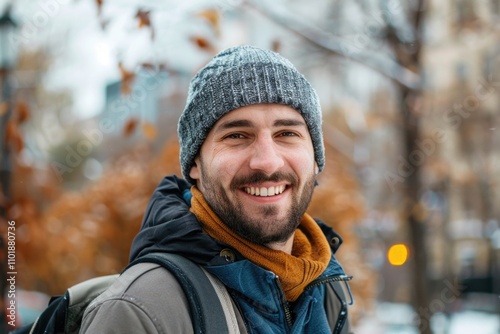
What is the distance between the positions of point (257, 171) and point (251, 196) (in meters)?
0.08

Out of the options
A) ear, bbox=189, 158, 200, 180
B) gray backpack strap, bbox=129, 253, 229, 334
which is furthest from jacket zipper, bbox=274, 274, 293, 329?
ear, bbox=189, 158, 200, 180

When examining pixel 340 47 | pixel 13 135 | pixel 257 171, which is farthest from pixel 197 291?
pixel 340 47

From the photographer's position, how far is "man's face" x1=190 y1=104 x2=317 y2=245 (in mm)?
1771

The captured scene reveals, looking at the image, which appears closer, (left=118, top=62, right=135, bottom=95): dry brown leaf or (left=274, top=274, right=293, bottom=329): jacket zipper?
(left=274, top=274, right=293, bottom=329): jacket zipper

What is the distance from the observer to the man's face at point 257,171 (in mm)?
1771

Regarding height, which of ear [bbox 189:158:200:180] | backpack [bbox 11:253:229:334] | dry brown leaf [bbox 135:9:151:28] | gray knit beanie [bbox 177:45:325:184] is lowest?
backpack [bbox 11:253:229:334]

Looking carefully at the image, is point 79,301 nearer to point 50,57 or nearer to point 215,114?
point 215,114

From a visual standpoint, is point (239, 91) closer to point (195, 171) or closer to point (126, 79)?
point (195, 171)

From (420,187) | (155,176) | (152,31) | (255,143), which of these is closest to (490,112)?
(420,187)

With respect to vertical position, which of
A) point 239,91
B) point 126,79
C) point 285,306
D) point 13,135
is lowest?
point 285,306

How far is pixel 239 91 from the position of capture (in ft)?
5.86

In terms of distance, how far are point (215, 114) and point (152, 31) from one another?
4.51ft

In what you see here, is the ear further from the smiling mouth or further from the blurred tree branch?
the blurred tree branch

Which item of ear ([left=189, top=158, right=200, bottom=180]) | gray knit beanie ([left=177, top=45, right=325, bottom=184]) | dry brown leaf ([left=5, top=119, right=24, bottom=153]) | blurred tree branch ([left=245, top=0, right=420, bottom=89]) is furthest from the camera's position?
blurred tree branch ([left=245, top=0, right=420, bottom=89])
